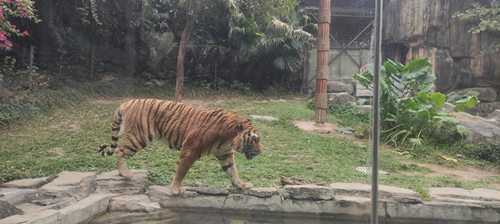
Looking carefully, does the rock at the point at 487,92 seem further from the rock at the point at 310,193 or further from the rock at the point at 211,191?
the rock at the point at 211,191

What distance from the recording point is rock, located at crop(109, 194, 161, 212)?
3.16 meters

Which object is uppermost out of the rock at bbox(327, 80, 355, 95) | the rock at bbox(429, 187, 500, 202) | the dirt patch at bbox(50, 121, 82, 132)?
the rock at bbox(327, 80, 355, 95)

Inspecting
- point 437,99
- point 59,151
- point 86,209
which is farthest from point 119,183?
point 437,99

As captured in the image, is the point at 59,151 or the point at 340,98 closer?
the point at 59,151

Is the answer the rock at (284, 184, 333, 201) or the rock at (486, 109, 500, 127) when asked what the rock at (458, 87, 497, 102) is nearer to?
the rock at (486, 109, 500, 127)

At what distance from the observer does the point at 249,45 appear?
9.29m

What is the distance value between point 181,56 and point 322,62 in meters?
3.06

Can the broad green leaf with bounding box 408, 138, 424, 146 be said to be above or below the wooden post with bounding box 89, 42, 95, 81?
below

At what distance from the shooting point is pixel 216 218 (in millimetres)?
3072

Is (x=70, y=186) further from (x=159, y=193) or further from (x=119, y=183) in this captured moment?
(x=159, y=193)

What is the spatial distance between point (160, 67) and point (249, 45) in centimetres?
279

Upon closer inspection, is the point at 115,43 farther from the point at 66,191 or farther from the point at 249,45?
the point at 66,191

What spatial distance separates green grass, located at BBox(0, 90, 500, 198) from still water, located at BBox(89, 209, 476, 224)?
464mm

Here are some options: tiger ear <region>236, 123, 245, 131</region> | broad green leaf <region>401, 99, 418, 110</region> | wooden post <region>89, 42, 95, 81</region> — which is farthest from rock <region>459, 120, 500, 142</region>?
wooden post <region>89, 42, 95, 81</region>
